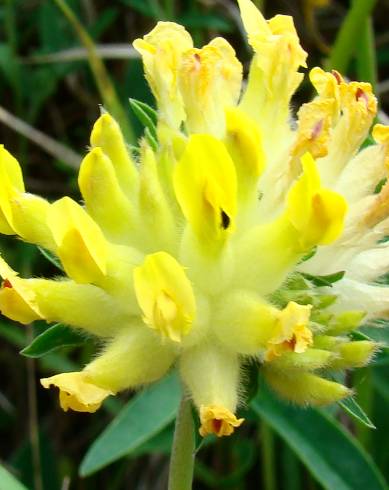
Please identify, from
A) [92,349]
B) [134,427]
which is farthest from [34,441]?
[134,427]

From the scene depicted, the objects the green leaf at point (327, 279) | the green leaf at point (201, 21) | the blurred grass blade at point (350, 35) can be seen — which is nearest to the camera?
the green leaf at point (327, 279)

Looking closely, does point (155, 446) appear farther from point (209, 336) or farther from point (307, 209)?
point (307, 209)

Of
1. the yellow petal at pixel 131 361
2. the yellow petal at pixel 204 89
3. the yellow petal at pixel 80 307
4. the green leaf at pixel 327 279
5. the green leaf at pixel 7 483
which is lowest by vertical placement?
the green leaf at pixel 7 483

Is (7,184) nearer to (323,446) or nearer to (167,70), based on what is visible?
(167,70)

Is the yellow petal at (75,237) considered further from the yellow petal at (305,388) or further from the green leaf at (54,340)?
the yellow petal at (305,388)

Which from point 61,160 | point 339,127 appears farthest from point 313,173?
point 61,160

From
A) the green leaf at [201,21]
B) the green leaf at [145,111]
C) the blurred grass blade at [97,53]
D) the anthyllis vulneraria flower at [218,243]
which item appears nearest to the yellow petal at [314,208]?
the anthyllis vulneraria flower at [218,243]

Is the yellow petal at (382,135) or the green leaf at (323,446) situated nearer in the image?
the yellow petal at (382,135)
